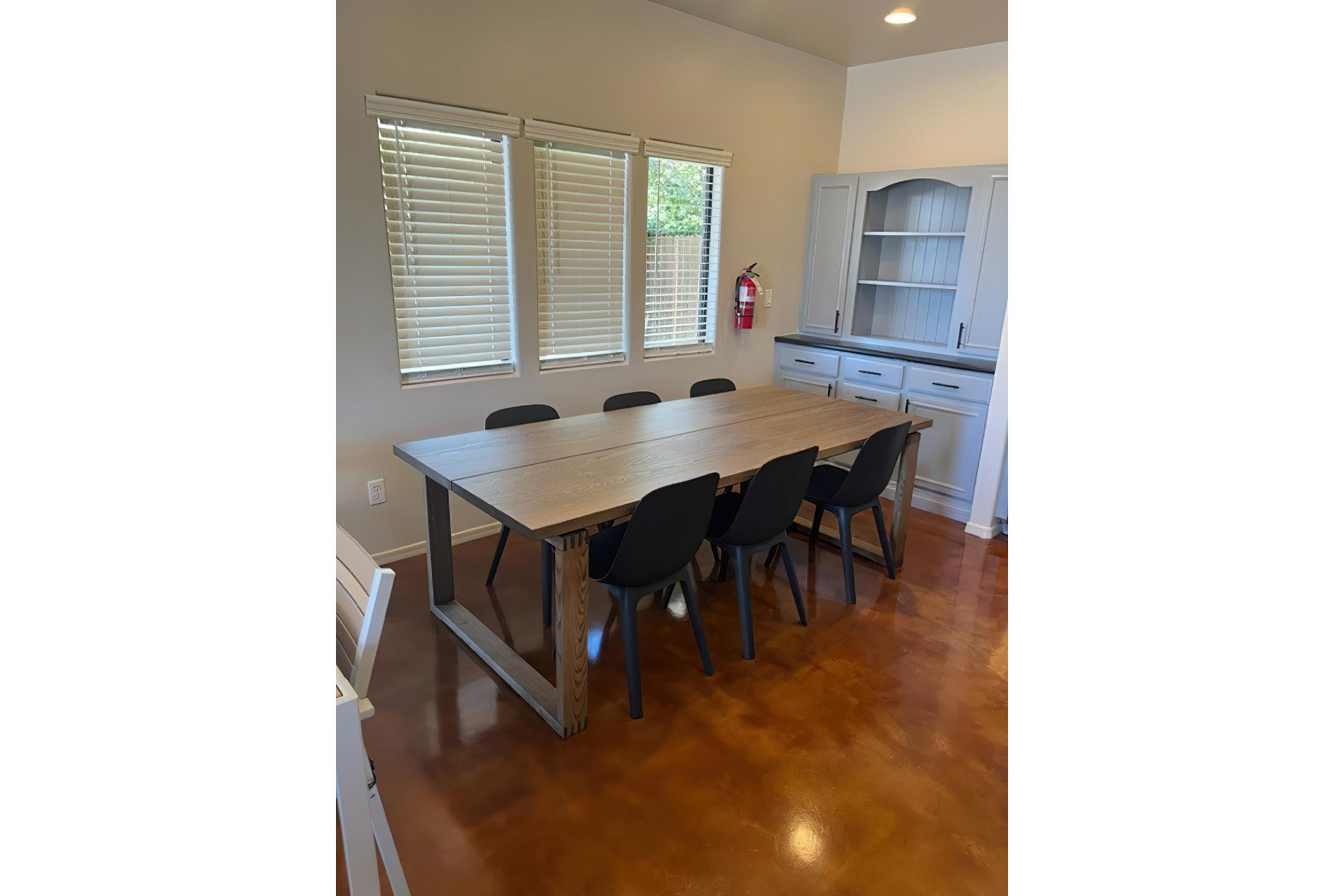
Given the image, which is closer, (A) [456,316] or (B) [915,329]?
(A) [456,316]

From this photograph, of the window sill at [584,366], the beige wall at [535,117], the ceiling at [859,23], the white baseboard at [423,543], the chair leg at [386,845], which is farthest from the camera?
the window sill at [584,366]

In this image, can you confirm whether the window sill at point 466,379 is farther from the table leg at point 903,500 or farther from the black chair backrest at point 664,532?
the table leg at point 903,500

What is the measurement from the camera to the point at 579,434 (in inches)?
109

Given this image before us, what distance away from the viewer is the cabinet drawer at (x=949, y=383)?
3.77 metres

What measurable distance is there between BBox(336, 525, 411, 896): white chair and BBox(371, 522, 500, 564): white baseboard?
5.79ft

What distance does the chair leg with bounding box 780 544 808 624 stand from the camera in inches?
105

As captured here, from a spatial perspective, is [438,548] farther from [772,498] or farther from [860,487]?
[860,487]

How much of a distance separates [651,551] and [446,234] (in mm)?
1898

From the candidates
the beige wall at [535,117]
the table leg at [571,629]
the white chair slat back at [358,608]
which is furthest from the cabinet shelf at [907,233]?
the white chair slat back at [358,608]
